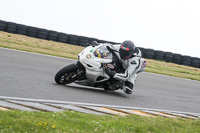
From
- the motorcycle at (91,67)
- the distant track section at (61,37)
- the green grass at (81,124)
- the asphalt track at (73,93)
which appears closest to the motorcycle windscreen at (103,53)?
the motorcycle at (91,67)

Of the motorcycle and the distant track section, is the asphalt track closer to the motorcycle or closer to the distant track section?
the motorcycle

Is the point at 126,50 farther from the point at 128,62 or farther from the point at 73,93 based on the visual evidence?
the point at 73,93

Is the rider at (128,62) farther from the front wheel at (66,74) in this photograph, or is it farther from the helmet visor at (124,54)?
the front wheel at (66,74)

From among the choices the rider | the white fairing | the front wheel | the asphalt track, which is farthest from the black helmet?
the front wheel

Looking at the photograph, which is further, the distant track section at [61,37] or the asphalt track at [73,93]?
the distant track section at [61,37]

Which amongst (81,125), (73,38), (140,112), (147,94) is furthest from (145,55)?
(81,125)

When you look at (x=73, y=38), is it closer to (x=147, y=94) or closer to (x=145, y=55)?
(x=145, y=55)

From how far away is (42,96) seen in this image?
635 cm

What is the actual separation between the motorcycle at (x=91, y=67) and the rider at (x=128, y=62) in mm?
140

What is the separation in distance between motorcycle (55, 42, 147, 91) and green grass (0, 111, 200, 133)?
8.32 feet

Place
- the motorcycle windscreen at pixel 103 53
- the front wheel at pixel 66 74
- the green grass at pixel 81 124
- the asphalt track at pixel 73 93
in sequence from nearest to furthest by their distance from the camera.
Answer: the green grass at pixel 81 124 < the asphalt track at pixel 73 93 < the front wheel at pixel 66 74 < the motorcycle windscreen at pixel 103 53

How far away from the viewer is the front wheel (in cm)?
771

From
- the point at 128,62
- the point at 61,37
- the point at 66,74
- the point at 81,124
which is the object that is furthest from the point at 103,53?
the point at 61,37

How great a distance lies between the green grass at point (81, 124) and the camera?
150 inches
